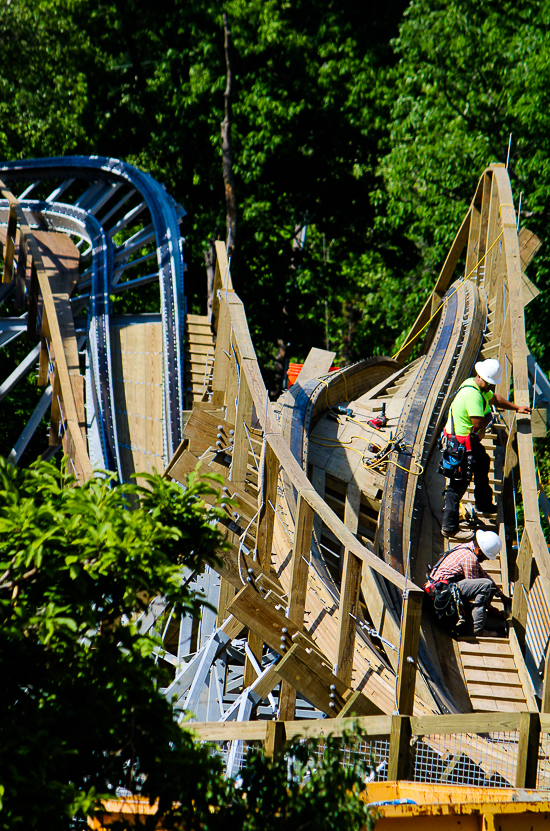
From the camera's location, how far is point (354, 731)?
11.6ft

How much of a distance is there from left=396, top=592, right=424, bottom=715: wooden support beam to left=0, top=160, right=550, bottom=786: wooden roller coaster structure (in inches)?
0.5

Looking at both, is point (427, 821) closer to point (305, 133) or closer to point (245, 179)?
point (245, 179)

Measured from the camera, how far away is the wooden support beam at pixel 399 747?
13.9 ft

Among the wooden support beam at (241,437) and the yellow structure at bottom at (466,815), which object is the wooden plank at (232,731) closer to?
the yellow structure at bottom at (466,815)

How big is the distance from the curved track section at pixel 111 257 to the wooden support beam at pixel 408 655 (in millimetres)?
6519

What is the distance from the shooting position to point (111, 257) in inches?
582

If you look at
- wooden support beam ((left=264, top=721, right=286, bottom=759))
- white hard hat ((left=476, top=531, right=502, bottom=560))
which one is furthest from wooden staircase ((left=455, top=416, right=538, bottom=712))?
wooden support beam ((left=264, top=721, right=286, bottom=759))

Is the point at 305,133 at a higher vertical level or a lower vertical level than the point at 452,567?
higher

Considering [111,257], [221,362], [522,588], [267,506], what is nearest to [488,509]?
[522,588]

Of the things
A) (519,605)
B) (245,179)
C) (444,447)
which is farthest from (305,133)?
(519,605)

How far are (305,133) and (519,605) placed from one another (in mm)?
18924

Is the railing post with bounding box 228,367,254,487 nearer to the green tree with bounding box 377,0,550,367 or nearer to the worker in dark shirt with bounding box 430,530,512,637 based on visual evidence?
the worker in dark shirt with bounding box 430,530,512,637

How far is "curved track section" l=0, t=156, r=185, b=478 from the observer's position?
1166 centimetres

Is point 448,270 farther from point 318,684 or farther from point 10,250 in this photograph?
point 318,684
